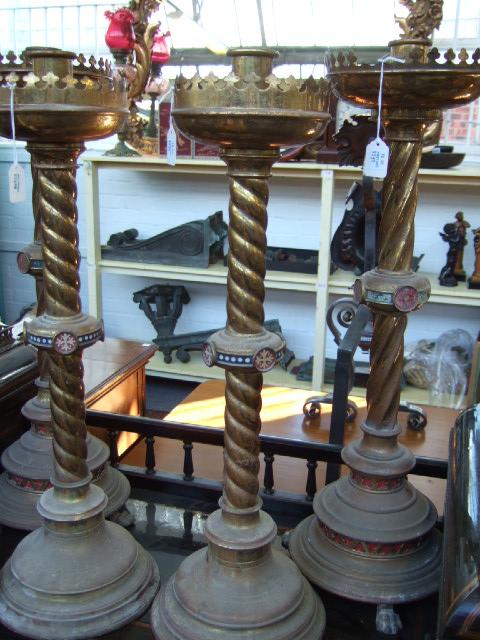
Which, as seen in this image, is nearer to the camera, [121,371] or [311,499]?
[311,499]

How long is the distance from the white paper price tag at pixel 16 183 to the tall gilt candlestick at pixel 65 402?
4cm

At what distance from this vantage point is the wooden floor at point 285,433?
1750mm

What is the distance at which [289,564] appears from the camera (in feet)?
3.30

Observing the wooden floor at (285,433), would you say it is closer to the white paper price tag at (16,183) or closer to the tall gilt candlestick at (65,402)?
the tall gilt candlestick at (65,402)

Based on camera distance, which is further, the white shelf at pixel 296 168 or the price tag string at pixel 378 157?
the white shelf at pixel 296 168

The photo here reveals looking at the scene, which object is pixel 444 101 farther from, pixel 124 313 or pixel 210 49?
pixel 124 313

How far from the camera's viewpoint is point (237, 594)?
0.93 metres

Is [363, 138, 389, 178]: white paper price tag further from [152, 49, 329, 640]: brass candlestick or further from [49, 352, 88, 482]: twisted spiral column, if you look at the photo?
[49, 352, 88, 482]: twisted spiral column

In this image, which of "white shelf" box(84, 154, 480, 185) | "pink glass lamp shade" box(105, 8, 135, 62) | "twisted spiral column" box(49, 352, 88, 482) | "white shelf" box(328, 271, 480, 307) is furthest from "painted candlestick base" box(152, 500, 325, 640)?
"pink glass lamp shade" box(105, 8, 135, 62)

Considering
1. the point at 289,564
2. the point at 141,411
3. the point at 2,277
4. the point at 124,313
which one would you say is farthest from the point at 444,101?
the point at 2,277

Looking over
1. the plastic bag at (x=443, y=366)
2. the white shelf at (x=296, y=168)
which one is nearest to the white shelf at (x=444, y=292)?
the plastic bag at (x=443, y=366)

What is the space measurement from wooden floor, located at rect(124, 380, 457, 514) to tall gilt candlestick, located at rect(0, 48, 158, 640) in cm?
60

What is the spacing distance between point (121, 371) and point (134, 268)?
1328 mm

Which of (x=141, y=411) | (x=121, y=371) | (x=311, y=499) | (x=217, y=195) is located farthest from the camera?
(x=217, y=195)
